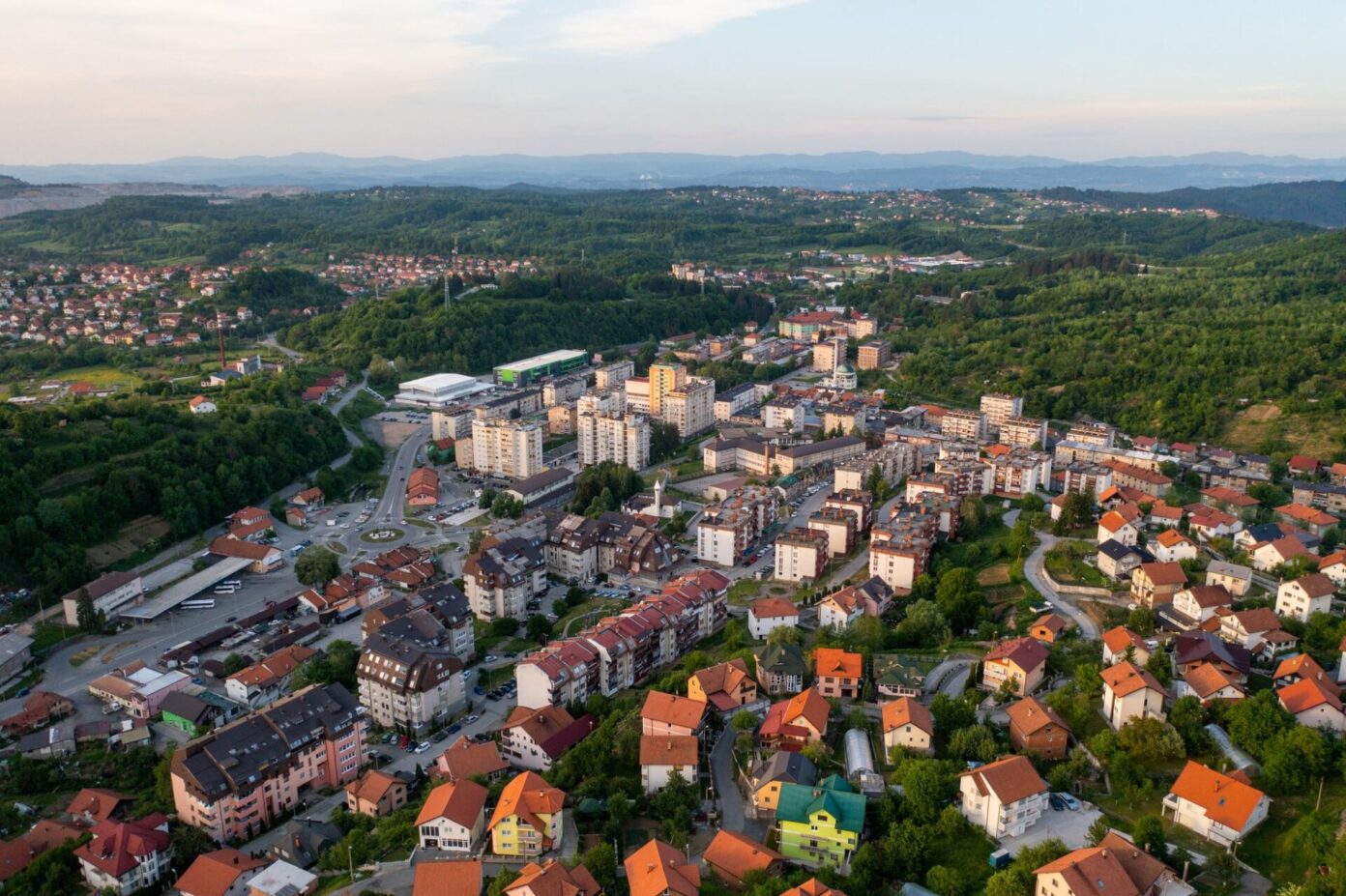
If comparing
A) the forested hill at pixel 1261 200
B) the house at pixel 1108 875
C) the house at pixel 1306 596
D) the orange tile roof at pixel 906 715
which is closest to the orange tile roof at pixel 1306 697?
the house at pixel 1306 596

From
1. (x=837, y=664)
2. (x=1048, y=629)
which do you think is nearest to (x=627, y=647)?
(x=837, y=664)

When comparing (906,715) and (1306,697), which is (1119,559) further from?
(906,715)

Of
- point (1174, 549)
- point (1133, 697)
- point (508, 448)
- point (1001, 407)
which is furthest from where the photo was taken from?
point (1001, 407)

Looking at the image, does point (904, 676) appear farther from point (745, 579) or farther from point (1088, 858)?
point (745, 579)

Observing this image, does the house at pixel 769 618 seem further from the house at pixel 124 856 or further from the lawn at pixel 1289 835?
the house at pixel 124 856

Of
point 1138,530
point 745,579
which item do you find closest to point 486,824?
point 745,579

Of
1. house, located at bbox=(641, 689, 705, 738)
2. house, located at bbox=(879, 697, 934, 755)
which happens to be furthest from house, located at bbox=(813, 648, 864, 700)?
house, located at bbox=(641, 689, 705, 738)
